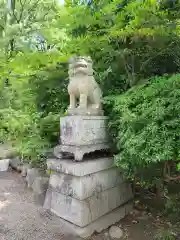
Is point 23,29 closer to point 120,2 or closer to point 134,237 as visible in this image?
point 120,2

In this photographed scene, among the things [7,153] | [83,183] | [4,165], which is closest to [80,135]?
[83,183]

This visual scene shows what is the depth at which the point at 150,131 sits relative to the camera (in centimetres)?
263

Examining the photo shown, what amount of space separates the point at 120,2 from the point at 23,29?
653 centimetres

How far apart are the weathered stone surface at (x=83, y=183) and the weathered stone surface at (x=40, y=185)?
50 centimetres

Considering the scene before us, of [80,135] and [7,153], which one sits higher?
[80,135]

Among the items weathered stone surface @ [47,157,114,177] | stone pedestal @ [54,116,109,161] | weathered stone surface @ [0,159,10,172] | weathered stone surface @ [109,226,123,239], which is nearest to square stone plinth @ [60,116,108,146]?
stone pedestal @ [54,116,109,161]

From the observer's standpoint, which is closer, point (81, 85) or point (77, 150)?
point (77, 150)

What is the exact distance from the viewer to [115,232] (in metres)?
3.27

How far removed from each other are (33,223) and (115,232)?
119 cm

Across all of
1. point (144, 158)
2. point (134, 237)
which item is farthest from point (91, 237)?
point (144, 158)

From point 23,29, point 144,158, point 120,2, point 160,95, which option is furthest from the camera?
point 23,29

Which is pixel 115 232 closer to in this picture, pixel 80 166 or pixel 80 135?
pixel 80 166

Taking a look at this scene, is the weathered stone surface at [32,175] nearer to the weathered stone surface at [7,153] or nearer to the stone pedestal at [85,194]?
the stone pedestal at [85,194]

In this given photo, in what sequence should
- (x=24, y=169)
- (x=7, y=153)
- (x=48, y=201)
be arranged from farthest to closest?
(x=7, y=153) < (x=24, y=169) < (x=48, y=201)
